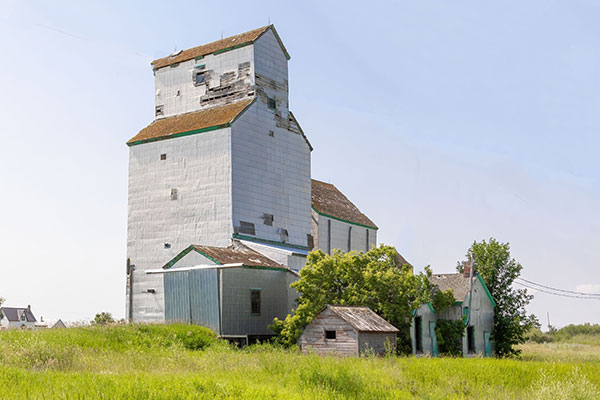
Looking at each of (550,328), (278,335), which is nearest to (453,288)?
(278,335)

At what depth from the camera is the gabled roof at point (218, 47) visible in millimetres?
35719

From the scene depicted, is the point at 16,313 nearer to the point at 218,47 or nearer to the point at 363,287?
the point at 218,47

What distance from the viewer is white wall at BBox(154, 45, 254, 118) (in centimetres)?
3544

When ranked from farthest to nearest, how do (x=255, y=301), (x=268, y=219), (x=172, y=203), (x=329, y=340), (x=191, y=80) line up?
(x=191, y=80), (x=268, y=219), (x=172, y=203), (x=255, y=301), (x=329, y=340)

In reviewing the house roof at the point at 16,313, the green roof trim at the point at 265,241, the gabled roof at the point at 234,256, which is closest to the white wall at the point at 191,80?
the green roof trim at the point at 265,241

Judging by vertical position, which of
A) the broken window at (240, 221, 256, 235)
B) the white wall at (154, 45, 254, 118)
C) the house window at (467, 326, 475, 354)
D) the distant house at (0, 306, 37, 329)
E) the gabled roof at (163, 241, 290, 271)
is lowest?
the distant house at (0, 306, 37, 329)

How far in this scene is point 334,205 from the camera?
43.7 metres

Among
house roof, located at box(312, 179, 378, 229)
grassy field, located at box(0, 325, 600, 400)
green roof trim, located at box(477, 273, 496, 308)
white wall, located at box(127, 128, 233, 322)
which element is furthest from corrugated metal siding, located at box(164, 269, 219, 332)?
green roof trim, located at box(477, 273, 496, 308)

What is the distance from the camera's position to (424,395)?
686 inches

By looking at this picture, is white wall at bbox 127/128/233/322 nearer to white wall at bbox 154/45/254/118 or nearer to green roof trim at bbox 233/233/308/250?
green roof trim at bbox 233/233/308/250

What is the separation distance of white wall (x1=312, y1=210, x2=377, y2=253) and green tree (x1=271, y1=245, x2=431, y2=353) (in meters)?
10.5

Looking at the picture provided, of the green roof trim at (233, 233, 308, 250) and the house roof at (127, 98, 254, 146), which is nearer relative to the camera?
the green roof trim at (233, 233, 308, 250)

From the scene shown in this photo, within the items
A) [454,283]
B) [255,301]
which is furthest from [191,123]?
[454,283]

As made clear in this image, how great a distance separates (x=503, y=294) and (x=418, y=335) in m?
9.86
